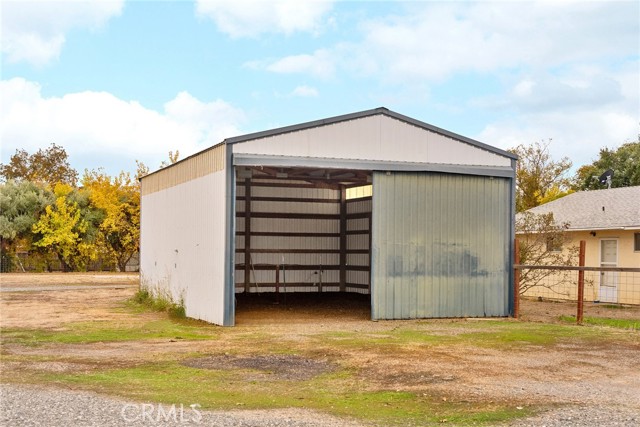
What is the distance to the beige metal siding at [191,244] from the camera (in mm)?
17375

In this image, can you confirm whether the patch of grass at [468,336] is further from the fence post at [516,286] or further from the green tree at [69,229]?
the green tree at [69,229]

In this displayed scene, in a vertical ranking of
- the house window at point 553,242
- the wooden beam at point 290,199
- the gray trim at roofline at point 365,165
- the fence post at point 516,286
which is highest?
the gray trim at roofline at point 365,165

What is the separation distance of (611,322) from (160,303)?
38.0 ft

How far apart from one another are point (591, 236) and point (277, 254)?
10.0 m

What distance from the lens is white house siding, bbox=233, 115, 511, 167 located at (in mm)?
17469

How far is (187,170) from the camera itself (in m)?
20.0

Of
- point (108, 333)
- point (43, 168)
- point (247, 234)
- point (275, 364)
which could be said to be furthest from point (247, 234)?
point (43, 168)

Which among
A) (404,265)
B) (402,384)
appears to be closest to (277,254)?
(404,265)

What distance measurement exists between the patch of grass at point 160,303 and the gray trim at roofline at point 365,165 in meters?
4.73

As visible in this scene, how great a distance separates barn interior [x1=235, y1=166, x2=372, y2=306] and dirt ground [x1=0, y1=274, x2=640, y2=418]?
3583 mm

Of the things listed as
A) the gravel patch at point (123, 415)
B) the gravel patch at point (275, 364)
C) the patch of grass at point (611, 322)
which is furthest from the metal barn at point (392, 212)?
the gravel patch at point (123, 415)

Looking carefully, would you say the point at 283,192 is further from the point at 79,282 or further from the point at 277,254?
the point at 79,282

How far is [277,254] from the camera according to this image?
25.9 metres

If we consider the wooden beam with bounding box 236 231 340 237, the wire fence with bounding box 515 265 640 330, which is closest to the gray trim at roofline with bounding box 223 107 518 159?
the wire fence with bounding box 515 265 640 330
